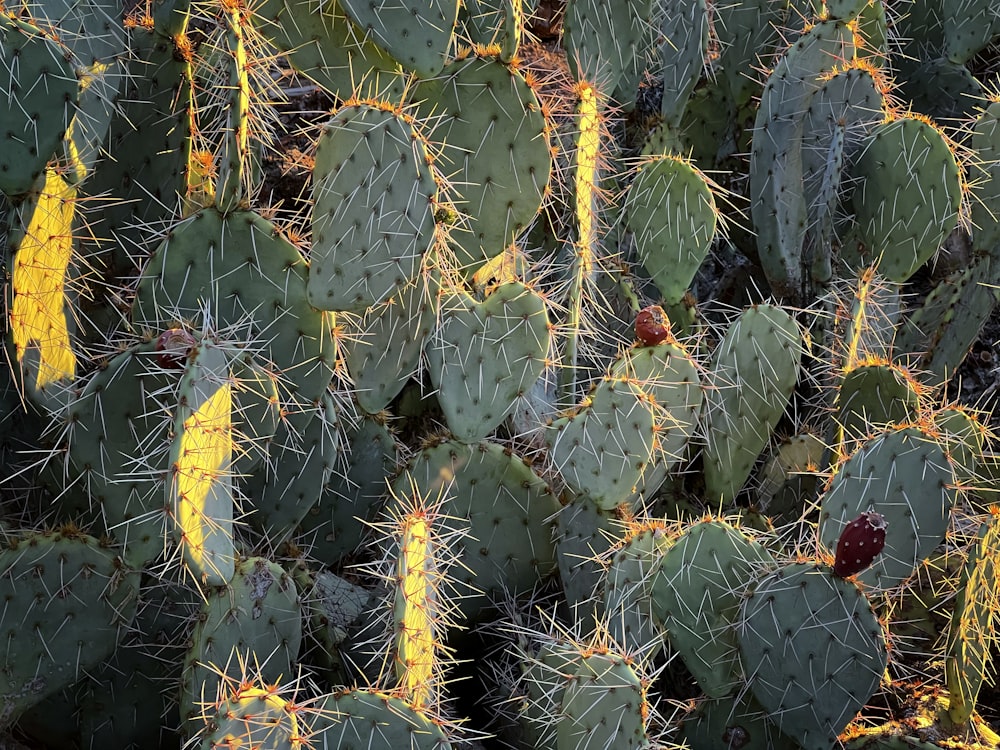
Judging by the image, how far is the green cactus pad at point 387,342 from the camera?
2.16m

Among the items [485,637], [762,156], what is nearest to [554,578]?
[485,637]

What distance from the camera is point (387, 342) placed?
219cm

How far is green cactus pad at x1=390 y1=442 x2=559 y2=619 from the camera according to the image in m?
2.24

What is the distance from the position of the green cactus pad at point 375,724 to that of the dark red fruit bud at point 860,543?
0.75m

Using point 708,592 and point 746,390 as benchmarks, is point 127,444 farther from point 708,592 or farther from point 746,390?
point 746,390

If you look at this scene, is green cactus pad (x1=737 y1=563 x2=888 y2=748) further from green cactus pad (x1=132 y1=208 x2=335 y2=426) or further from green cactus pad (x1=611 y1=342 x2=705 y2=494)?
green cactus pad (x1=132 y1=208 x2=335 y2=426)

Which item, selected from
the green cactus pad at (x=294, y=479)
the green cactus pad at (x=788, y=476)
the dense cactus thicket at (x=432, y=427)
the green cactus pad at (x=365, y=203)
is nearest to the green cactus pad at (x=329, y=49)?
the dense cactus thicket at (x=432, y=427)

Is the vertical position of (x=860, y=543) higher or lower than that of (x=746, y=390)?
higher

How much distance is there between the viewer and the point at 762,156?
2.93 meters

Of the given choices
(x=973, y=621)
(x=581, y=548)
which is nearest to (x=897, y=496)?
(x=973, y=621)

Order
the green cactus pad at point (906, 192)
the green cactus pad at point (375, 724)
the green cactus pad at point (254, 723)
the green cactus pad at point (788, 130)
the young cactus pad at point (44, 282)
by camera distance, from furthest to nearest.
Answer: the green cactus pad at point (788, 130) < the green cactus pad at point (906, 192) < the young cactus pad at point (44, 282) < the green cactus pad at point (375, 724) < the green cactus pad at point (254, 723)

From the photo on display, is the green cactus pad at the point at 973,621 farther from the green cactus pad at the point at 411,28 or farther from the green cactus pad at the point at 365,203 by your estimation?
the green cactus pad at the point at 411,28

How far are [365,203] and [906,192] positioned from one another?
1.60 m

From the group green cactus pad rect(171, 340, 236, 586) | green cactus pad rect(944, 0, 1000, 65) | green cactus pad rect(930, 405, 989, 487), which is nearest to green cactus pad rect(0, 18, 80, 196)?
green cactus pad rect(171, 340, 236, 586)
